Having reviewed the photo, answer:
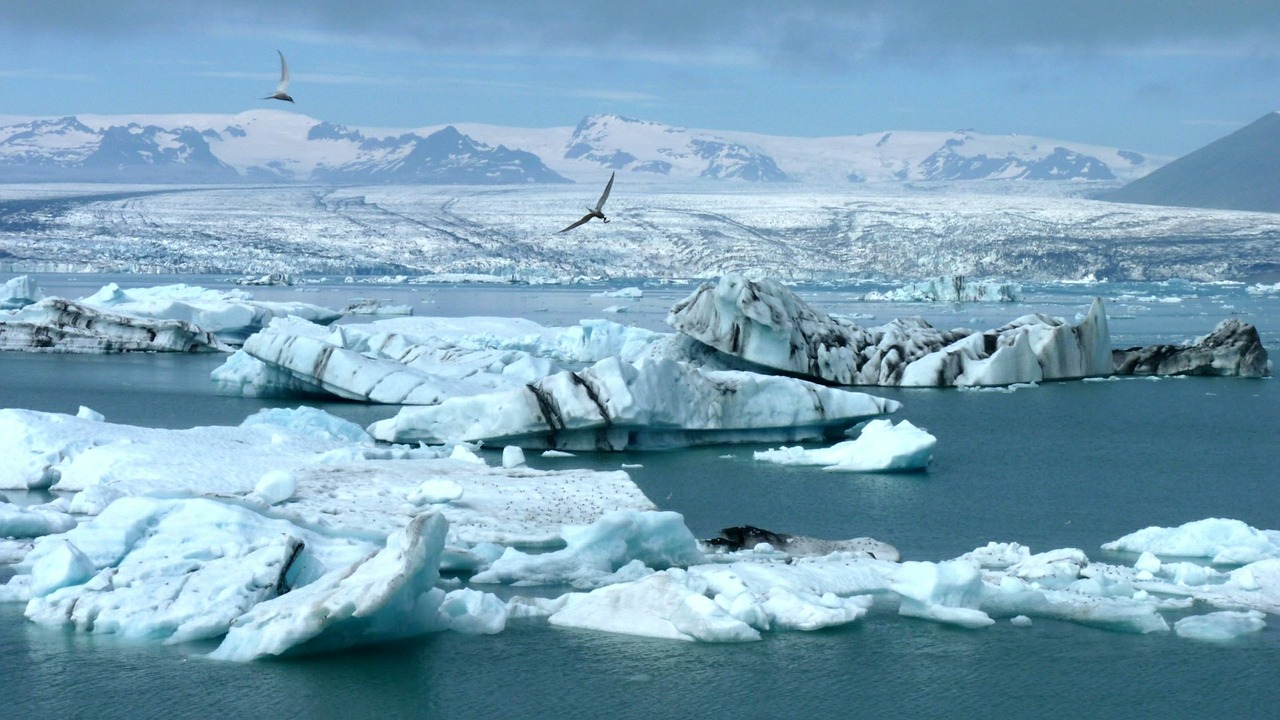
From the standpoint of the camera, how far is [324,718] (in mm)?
5285

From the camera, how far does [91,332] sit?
2177cm

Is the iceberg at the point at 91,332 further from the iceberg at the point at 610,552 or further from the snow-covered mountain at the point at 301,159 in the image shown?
the snow-covered mountain at the point at 301,159

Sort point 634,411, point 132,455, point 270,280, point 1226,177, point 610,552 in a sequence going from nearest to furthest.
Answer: point 610,552, point 132,455, point 634,411, point 270,280, point 1226,177

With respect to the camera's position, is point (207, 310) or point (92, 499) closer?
point (92, 499)

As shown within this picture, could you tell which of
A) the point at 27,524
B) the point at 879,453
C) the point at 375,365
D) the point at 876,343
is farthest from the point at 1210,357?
the point at 27,524

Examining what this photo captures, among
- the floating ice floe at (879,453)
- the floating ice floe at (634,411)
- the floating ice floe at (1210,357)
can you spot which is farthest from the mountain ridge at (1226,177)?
the floating ice floe at (879,453)

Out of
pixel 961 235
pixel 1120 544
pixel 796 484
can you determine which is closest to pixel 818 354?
pixel 796 484

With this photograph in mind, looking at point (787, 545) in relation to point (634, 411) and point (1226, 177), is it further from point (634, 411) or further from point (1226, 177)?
point (1226, 177)

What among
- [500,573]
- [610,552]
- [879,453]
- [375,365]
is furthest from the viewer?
[375,365]

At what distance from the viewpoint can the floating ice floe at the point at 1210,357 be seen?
19.4 m

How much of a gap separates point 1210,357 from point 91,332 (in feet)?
55.6

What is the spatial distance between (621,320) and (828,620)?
22108 millimetres

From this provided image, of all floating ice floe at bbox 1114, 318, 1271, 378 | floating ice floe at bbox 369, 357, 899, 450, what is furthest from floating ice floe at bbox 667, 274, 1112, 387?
floating ice floe at bbox 369, 357, 899, 450

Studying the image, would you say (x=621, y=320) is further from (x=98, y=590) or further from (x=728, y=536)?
(x=98, y=590)
